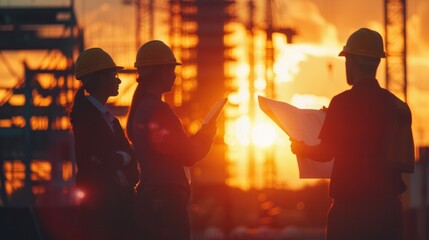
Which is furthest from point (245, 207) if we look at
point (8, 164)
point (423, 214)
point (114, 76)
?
point (114, 76)

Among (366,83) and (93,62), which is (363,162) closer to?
(366,83)

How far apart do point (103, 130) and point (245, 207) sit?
17164 cm

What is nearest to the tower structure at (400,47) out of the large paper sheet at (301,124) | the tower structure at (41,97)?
A: the tower structure at (41,97)

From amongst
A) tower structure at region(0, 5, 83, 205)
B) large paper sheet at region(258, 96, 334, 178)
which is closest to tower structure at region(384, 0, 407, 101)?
tower structure at region(0, 5, 83, 205)

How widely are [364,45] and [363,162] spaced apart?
32.6 inches

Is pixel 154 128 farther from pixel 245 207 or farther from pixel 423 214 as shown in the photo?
pixel 245 207

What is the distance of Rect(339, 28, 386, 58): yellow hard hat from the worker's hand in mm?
692

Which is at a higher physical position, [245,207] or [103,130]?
[103,130]

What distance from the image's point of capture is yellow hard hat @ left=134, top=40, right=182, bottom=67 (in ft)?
29.9

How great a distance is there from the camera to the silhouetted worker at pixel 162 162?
28.8 ft

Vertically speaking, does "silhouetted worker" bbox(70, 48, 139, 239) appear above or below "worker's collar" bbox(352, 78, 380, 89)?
below

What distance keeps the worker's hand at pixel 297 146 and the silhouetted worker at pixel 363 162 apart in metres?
0.23

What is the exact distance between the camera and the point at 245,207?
591 feet

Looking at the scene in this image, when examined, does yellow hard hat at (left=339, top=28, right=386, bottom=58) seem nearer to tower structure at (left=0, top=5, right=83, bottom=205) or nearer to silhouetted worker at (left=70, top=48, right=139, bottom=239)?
silhouetted worker at (left=70, top=48, right=139, bottom=239)
